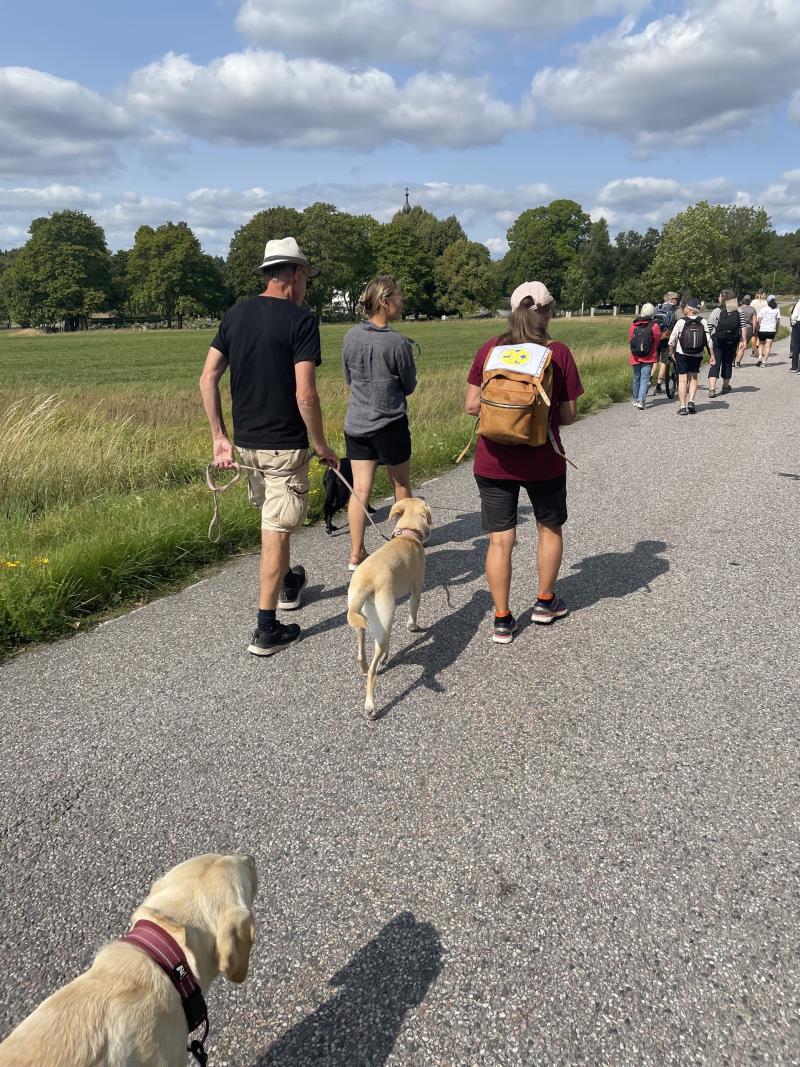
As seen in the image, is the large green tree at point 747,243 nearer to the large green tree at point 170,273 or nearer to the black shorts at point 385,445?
the large green tree at point 170,273

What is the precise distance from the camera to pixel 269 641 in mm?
3953

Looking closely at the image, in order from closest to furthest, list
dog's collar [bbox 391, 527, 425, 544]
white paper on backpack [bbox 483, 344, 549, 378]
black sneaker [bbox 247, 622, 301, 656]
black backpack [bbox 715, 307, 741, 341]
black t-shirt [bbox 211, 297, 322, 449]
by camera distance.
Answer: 1. white paper on backpack [bbox 483, 344, 549, 378]
2. black t-shirt [bbox 211, 297, 322, 449]
3. black sneaker [bbox 247, 622, 301, 656]
4. dog's collar [bbox 391, 527, 425, 544]
5. black backpack [bbox 715, 307, 741, 341]

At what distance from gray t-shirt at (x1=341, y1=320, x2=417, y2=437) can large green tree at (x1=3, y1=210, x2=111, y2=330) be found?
3407 inches

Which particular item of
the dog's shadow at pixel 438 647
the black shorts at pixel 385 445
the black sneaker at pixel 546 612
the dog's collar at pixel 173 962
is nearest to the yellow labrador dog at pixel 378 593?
the dog's shadow at pixel 438 647

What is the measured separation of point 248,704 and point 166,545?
2297 mm

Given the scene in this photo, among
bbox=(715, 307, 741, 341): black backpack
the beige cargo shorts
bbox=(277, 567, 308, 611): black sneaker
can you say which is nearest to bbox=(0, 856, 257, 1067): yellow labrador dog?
the beige cargo shorts

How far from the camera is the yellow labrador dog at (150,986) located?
4.42 feet

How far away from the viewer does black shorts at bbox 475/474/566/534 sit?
3.97 metres

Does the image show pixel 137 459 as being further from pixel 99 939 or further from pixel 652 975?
pixel 652 975

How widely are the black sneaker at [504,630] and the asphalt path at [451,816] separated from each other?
4.0 inches

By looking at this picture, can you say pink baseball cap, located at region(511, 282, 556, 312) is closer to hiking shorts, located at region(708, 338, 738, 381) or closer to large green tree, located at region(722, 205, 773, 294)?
hiking shorts, located at region(708, 338, 738, 381)

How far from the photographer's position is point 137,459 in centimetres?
800

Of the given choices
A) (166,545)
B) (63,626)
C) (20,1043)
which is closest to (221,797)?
(20,1043)

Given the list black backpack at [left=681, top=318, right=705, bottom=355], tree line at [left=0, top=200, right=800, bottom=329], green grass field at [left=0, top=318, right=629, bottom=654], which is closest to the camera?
green grass field at [left=0, top=318, right=629, bottom=654]
